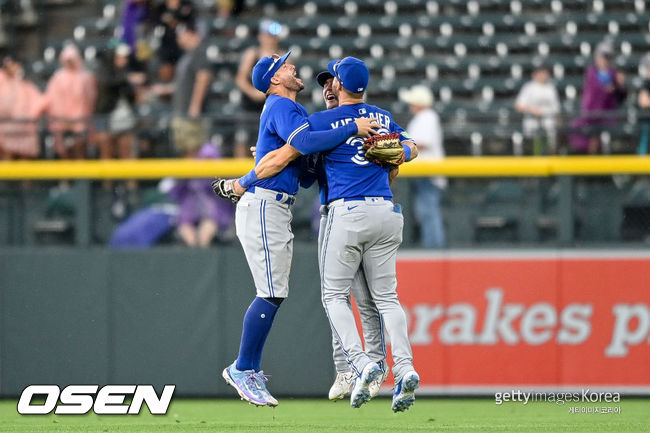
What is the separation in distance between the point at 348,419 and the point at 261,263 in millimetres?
1592

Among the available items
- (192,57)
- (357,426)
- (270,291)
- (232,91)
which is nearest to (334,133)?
(270,291)

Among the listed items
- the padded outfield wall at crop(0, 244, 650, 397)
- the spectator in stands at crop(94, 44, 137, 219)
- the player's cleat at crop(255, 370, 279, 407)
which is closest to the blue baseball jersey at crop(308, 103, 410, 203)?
the player's cleat at crop(255, 370, 279, 407)

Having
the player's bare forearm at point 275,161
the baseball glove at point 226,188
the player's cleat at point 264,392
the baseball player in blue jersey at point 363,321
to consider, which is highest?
the player's bare forearm at point 275,161

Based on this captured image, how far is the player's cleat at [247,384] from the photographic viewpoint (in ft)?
25.6

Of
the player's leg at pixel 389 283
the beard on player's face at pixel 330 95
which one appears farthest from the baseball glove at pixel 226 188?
the player's leg at pixel 389 283

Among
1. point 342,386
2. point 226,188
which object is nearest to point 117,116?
point 226,188

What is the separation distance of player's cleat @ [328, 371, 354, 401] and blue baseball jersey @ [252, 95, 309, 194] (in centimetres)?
123

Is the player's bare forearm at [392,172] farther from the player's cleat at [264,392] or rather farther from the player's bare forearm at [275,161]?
the player's cleat at [264,392]

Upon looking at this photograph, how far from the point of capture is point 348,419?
8.82 meters

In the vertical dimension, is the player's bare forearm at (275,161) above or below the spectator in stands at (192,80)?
below

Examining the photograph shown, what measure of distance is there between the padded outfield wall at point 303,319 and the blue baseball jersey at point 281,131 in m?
2.61

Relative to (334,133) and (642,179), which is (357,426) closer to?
(334,133)

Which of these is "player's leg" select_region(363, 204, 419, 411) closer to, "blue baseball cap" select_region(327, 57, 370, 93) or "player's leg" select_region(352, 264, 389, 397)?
"player's leg" select_region(352, 264, 389, 397)

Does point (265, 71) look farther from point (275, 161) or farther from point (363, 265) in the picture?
point (363, 265)
